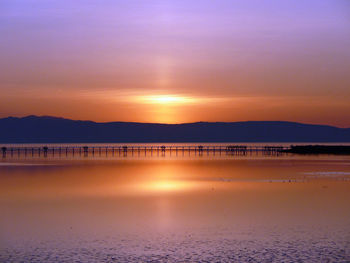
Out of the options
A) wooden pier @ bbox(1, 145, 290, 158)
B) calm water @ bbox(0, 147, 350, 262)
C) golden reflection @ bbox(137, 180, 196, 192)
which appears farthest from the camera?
wooden pier @ bbox(1, 145, 290, 158)

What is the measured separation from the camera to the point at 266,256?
47.2 ft

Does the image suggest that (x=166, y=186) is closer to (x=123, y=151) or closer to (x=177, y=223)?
(x=177, y=223)

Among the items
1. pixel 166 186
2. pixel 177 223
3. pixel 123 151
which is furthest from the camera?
pixel 123 151

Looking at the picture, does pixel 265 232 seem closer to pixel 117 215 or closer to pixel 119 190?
pixel 117 215

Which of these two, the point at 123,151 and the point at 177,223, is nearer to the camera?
the point at 177,223

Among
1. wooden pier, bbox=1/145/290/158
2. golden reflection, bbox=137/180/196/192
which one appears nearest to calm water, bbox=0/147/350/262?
golden reflection, bbox=137/180/196/192

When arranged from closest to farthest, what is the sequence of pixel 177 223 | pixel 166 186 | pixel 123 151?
1. pixel 177 223
2. pixel 166 186
3. pixel 123 151

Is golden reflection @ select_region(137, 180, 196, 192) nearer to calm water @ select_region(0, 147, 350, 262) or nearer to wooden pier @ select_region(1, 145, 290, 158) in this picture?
calm water @ select_region(0, 147, 350, 262)

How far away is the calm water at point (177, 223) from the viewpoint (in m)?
14.9

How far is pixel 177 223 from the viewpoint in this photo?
65.5 ft

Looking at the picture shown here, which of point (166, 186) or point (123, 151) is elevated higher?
point (166, 186)

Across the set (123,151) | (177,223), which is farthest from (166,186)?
(123,151)

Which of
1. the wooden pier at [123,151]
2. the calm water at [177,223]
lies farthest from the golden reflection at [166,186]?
the wooden pier at [123,151]

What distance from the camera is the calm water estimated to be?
14.9 metres
